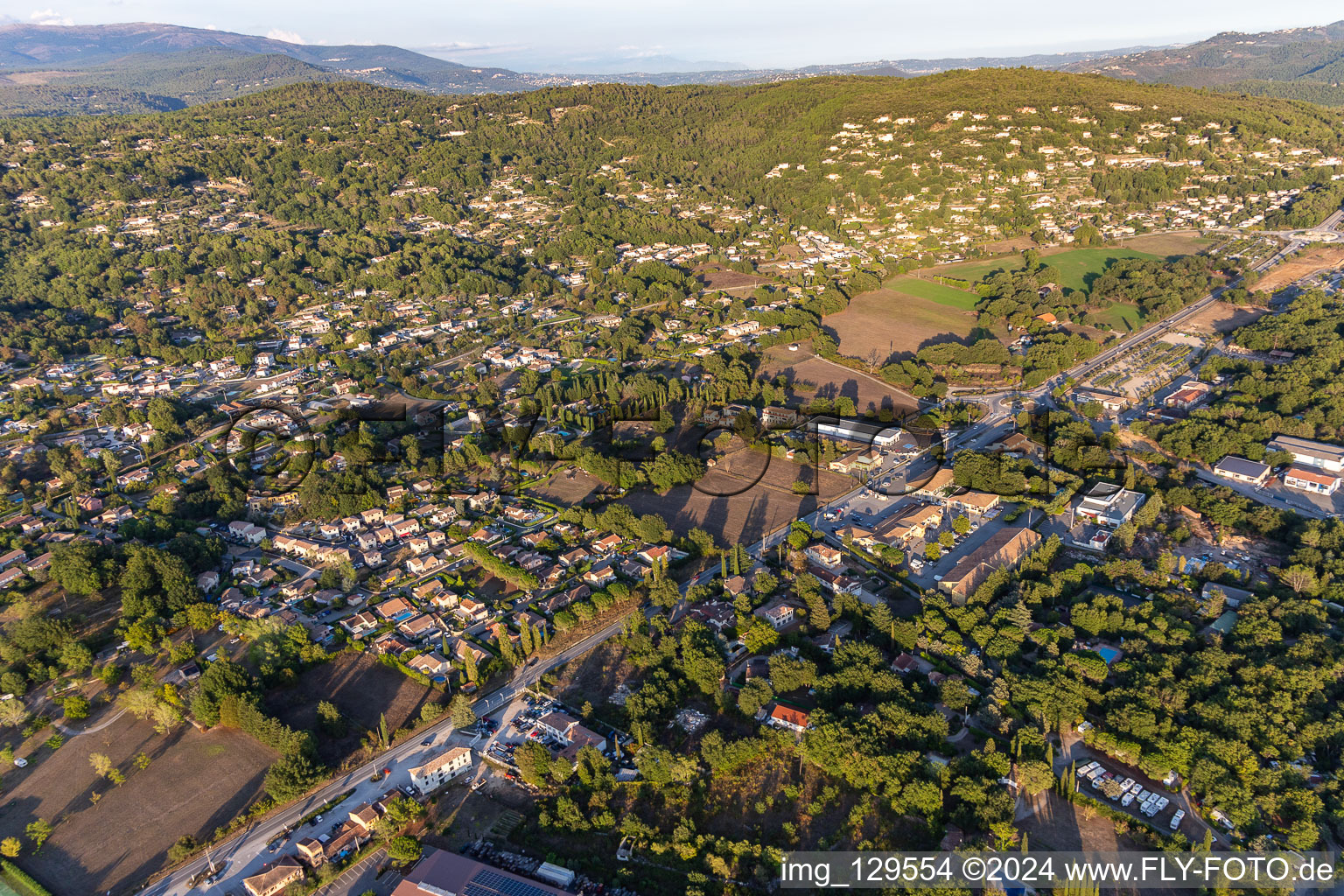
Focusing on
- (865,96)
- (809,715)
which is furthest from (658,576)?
(865,96)

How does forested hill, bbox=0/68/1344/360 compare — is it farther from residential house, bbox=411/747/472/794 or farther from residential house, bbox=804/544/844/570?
residential house, bbox=411/747/472/794

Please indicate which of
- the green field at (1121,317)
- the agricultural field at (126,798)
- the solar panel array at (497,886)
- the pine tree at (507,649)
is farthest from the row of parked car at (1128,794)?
the green field at (1121,317)

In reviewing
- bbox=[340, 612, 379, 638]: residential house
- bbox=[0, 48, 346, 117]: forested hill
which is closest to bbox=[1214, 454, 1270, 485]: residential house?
bbox=[340, 612, 379, 638]: residential house

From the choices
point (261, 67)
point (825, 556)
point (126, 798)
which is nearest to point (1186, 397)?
point (825, 556)

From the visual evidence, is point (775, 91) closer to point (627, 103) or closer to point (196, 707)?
point (627, 103)

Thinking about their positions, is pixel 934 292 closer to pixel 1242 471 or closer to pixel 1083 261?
pixel 1083 261

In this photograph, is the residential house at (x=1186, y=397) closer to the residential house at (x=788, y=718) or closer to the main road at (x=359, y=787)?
the main road at (x=359, y=787)
